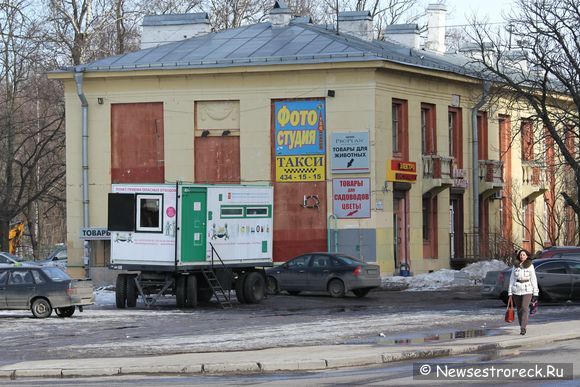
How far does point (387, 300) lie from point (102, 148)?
15.8m

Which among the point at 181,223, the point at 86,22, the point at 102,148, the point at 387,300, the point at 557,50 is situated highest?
the point at 86,22

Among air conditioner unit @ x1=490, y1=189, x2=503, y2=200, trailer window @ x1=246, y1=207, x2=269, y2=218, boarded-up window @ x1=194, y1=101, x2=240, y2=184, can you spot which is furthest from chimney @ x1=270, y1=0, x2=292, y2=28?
trailer window @ x1=246, y1=207, x2=269, y2=218

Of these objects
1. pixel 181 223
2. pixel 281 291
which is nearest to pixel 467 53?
pixel 281 291

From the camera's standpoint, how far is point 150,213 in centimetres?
3378

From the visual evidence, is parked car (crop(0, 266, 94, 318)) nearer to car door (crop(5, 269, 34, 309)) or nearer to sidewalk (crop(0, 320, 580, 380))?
car door (crop(5, 269, 34, 309))

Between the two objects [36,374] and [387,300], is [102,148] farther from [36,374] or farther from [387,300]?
[36,374]

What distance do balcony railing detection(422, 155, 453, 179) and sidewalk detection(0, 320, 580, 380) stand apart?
85.7 feet

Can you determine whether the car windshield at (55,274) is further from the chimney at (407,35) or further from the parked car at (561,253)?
the chimney at (407,35)

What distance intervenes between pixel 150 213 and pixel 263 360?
594 inches

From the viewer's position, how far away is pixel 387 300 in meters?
37.1

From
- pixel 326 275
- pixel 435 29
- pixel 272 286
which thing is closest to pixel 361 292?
pixel 326 275

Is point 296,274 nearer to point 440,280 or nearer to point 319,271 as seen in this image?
point 319,271

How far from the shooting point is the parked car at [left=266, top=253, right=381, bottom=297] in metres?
38.3

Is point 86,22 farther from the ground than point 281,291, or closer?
farther from the ground
